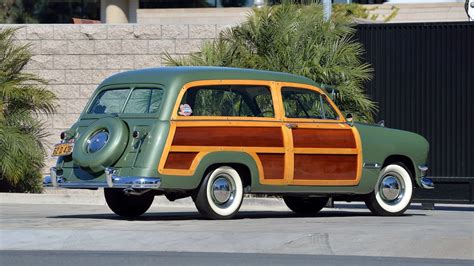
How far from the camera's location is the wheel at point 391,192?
15164mm

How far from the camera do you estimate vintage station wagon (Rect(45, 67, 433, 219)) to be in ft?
43.9

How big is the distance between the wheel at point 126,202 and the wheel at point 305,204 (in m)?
2.19

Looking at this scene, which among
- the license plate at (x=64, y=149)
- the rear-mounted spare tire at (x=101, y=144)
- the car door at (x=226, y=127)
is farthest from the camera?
the license plate at (x=64, y=149)

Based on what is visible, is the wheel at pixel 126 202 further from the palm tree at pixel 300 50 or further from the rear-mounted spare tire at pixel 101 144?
A: the palm tree at pixel 300 50

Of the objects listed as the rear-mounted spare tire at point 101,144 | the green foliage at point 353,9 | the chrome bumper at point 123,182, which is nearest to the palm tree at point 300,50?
the rear-mounted spare tire at point 101,144

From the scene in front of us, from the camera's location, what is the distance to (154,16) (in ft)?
124

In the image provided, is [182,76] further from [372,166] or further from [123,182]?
→ [372,166]

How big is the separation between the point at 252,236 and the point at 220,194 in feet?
7.73

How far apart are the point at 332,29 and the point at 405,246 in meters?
9.65

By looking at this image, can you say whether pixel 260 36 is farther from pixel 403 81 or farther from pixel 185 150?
pixel 185 150

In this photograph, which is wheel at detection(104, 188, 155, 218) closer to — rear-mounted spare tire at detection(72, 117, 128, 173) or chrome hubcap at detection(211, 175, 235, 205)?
rear-mounted spare tire at detection(72, 117, 128, 173)

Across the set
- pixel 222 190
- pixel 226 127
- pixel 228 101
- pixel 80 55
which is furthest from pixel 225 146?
pixel 80 55

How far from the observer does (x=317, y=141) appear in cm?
1456

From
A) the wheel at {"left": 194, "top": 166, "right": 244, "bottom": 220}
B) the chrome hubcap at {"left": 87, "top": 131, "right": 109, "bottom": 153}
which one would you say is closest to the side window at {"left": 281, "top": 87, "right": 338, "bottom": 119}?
the wheel at {"left": 194, "top": 166, "right": 244, "bottom": 220}
